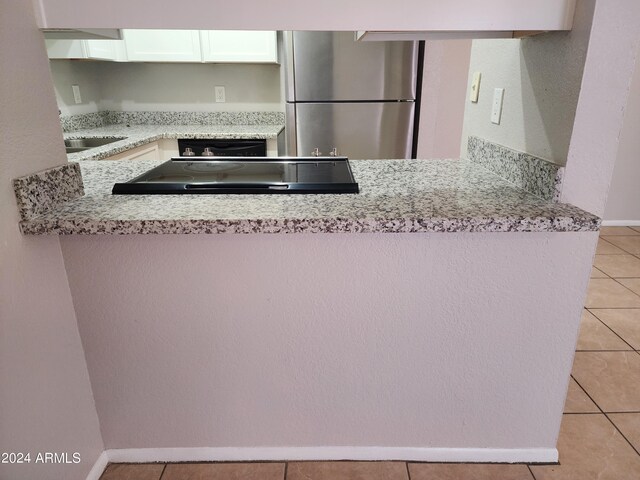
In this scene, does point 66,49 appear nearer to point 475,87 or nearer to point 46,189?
point 46,189

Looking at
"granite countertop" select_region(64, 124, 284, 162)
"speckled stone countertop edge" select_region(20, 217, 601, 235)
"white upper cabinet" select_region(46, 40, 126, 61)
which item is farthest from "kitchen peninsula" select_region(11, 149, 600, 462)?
"white upper cabinet" select_region(46, 40, 126, 61)

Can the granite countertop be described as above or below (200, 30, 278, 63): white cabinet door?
below

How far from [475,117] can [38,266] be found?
63.6 inches

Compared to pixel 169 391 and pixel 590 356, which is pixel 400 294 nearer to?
pixel 169 391

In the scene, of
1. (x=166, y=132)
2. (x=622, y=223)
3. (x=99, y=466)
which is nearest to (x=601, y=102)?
(x=99, y=466)

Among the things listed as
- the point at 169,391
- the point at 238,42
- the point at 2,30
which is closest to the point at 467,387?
the point at 169,391

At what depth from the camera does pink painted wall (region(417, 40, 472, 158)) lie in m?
2.90

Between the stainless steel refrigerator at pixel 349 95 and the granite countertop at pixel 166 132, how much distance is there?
41 centimetres

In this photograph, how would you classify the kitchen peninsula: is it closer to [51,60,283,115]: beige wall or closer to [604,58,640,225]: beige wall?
[51,60,283,115]: beige wall

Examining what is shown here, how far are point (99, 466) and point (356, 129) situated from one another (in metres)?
2.35

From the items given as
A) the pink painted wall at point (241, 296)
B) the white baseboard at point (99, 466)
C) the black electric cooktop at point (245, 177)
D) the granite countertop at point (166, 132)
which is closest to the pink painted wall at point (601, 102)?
the pink painted wall at point (241, 296)

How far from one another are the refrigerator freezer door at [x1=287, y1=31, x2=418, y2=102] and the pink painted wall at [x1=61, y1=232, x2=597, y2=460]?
1.88 meters

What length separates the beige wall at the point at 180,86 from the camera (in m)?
3.63

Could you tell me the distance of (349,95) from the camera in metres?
2.84
